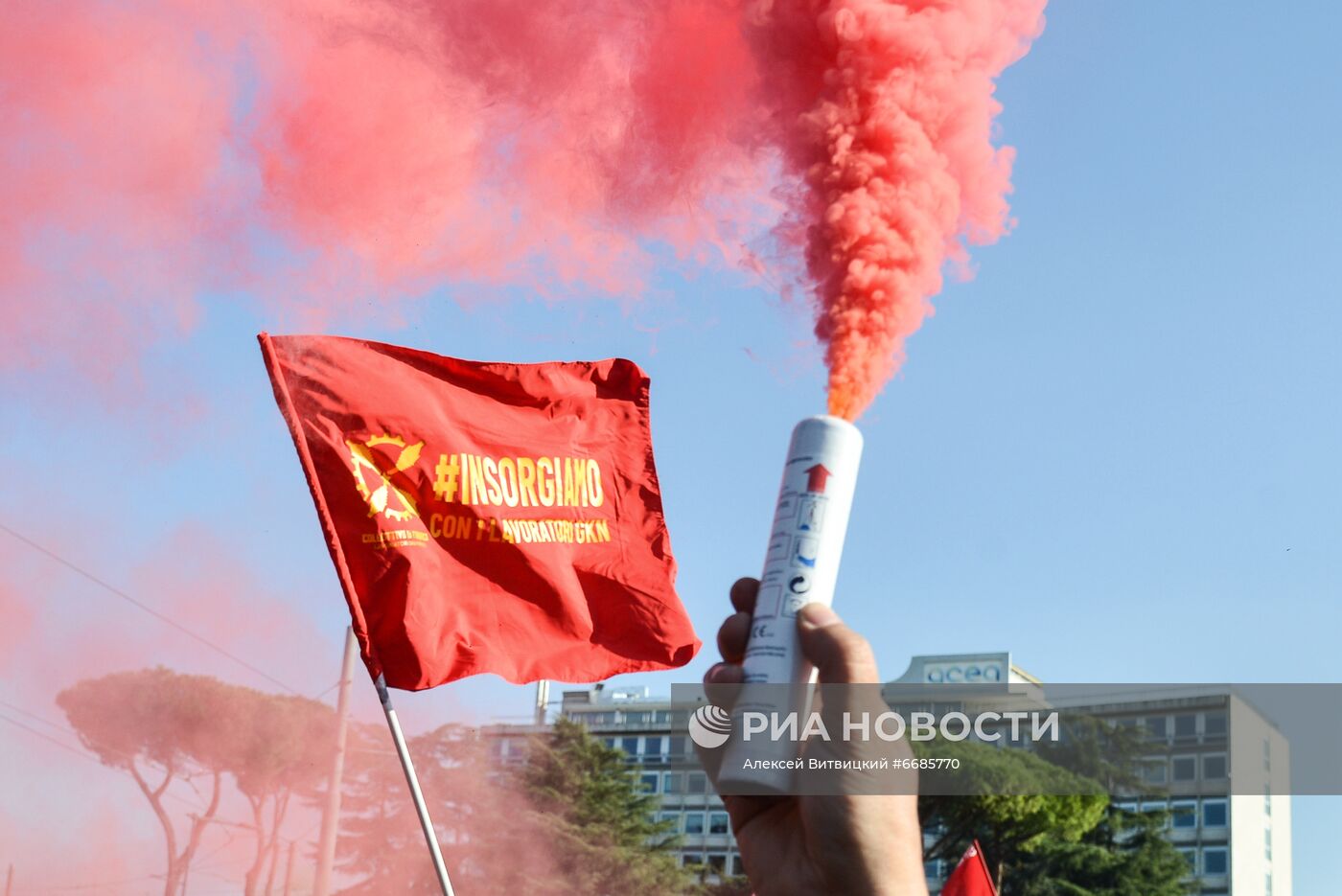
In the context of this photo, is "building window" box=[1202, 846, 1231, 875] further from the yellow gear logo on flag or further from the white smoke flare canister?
the white smoke flare canister

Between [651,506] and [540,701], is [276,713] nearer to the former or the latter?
[651,506]

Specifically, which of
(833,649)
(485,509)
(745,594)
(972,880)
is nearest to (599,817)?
(972,880)

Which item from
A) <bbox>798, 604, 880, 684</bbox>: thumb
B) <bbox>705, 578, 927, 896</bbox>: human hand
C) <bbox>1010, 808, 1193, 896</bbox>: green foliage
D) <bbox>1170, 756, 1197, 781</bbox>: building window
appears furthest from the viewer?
<bbox>1170, 756, 1197, 781</bbox>: building window

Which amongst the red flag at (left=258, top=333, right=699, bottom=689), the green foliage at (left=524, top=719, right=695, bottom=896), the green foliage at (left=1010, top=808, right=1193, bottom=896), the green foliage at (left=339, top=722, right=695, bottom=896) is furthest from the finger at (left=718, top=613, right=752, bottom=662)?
the green foliage at (left=1010, top=808, right=1193, bottom=896)

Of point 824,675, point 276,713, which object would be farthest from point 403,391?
point 276,713

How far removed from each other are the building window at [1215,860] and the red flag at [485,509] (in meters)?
73.7

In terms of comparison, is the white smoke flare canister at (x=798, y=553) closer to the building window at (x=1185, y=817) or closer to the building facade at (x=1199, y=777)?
the building facade at (x=1199, y=777)

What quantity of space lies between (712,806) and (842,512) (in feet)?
274

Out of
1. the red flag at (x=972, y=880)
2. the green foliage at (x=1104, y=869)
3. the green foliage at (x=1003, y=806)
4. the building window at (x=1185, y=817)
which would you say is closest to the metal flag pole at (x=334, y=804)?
the red flag at (x=972, y=880)

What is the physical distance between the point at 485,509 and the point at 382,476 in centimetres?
61

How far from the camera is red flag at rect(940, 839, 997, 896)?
17.3 metres

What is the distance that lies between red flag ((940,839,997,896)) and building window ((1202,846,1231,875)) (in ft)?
207

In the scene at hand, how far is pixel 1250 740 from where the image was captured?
7912cm

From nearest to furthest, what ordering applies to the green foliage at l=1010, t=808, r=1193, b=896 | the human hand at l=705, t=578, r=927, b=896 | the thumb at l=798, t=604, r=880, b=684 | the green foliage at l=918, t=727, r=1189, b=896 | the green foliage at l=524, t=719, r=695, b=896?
1. the human hand at l=705, t=578, r=927, b=896
2. the thumb at l=798, t=604, r=880, b=684
3. the green foliage at l=524, t=719, r=695, b=896
4. the green foliage at l=918, t=727, r=1189, b=896
5. the green foliage at l=1010, t=808, r=1193, b=896
